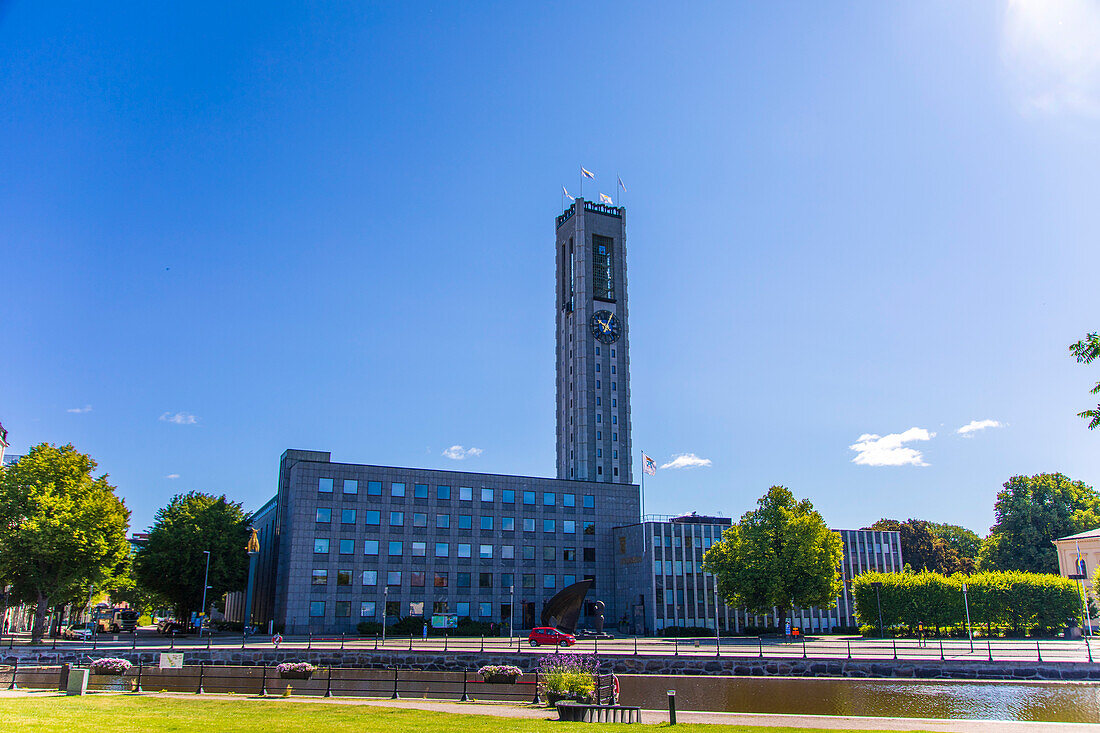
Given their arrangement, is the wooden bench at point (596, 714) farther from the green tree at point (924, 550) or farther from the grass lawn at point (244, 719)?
the green tree at point (924, 550)

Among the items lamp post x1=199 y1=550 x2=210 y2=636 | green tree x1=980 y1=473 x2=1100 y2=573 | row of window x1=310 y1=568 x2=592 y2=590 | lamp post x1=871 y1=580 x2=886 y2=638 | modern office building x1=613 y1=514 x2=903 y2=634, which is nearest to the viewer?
lamp post x1=199 y1=550 x2=210 y2=636

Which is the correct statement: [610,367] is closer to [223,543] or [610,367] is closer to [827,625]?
[827,625]

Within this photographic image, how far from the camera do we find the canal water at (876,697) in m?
28.3

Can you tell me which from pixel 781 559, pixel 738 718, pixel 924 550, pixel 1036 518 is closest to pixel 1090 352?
pixel 738 718

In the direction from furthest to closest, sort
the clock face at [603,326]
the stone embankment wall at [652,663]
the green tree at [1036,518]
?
the clock face at [603,326]
the green tree at [1036,518]
the stone embankment wall at [652,663]

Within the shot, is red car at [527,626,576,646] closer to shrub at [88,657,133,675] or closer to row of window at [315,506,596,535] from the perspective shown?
shrub at [88,657,133,675]

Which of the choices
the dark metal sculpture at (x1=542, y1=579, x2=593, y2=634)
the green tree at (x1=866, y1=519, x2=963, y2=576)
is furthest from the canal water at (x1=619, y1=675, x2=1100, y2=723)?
the green tree at (x1=866, y1=519, x2=963, y2=576)

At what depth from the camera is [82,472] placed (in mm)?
68500

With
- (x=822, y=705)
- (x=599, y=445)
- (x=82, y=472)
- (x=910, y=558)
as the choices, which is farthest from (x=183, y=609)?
(x=910, y=558)

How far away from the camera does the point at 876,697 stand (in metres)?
32.2

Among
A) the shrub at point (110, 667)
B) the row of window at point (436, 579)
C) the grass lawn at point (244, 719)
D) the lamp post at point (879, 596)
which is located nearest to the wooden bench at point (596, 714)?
the grass lawn at point (244, 719)

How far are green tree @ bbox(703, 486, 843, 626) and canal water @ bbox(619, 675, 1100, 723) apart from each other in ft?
82.9

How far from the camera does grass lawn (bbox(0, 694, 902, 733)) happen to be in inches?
790

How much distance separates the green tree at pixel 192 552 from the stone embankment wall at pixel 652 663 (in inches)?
1147
